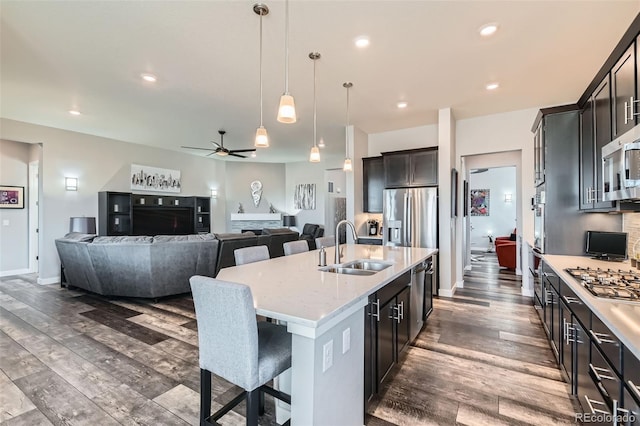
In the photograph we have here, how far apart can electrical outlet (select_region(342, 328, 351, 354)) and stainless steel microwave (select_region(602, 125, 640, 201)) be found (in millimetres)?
1909

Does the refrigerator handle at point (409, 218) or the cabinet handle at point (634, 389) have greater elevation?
the refrigerator handle at point (409, 218)

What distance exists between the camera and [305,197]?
31.9 ft

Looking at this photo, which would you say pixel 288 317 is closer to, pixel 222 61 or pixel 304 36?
pixel 304 36

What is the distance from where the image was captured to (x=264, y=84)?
3762 mm

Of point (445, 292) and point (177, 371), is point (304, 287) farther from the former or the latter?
point (445, 292)

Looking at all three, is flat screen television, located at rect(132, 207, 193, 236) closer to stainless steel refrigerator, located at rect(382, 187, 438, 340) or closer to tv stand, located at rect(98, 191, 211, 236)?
tv stand, located at rect(98, 191, 211, 236)

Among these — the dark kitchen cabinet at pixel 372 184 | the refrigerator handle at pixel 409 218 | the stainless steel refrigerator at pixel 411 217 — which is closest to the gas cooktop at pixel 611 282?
the stainless steel refrigerator at pixel 411 217

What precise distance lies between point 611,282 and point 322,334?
1879 millimetres

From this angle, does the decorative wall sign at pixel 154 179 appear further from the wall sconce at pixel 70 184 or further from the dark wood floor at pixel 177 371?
the dark wood floor at pixel 177 371

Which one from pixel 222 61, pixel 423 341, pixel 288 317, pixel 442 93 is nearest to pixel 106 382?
pixel 288 317

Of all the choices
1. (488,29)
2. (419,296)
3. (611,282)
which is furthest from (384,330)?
(488,29)

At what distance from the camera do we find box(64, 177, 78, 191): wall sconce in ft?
19.4

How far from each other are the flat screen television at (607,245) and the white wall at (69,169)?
8314 millimetres

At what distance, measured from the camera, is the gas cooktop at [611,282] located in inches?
62.2
